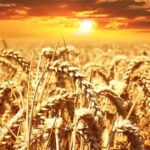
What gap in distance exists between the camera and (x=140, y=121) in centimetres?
303

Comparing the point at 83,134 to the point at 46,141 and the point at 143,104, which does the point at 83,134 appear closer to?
the point at 46,141

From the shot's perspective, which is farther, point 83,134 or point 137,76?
point 137,76

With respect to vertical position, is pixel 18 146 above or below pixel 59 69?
below

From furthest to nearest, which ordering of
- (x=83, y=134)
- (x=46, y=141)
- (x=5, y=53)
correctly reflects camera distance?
(x=5, y=53), (x=46, y=141), (x=83, y=134)

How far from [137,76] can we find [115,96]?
0.61 meters

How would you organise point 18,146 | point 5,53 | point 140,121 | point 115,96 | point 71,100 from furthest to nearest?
point 140,121
point 5,53
point 71,100
point 115,96
point 18,146

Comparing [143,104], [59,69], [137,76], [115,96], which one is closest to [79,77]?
[59,69]

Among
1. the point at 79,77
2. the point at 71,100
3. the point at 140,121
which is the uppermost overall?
the point at 79,77

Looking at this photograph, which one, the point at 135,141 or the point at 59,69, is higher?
the point at 59,69

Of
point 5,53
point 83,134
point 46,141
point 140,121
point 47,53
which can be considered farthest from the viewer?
point 140,121

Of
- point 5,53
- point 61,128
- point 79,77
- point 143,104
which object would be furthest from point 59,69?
point 143,104

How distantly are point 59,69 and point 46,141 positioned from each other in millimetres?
313

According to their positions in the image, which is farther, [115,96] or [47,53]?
[47,53]

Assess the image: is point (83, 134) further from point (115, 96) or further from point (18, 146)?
point (115, 96)
